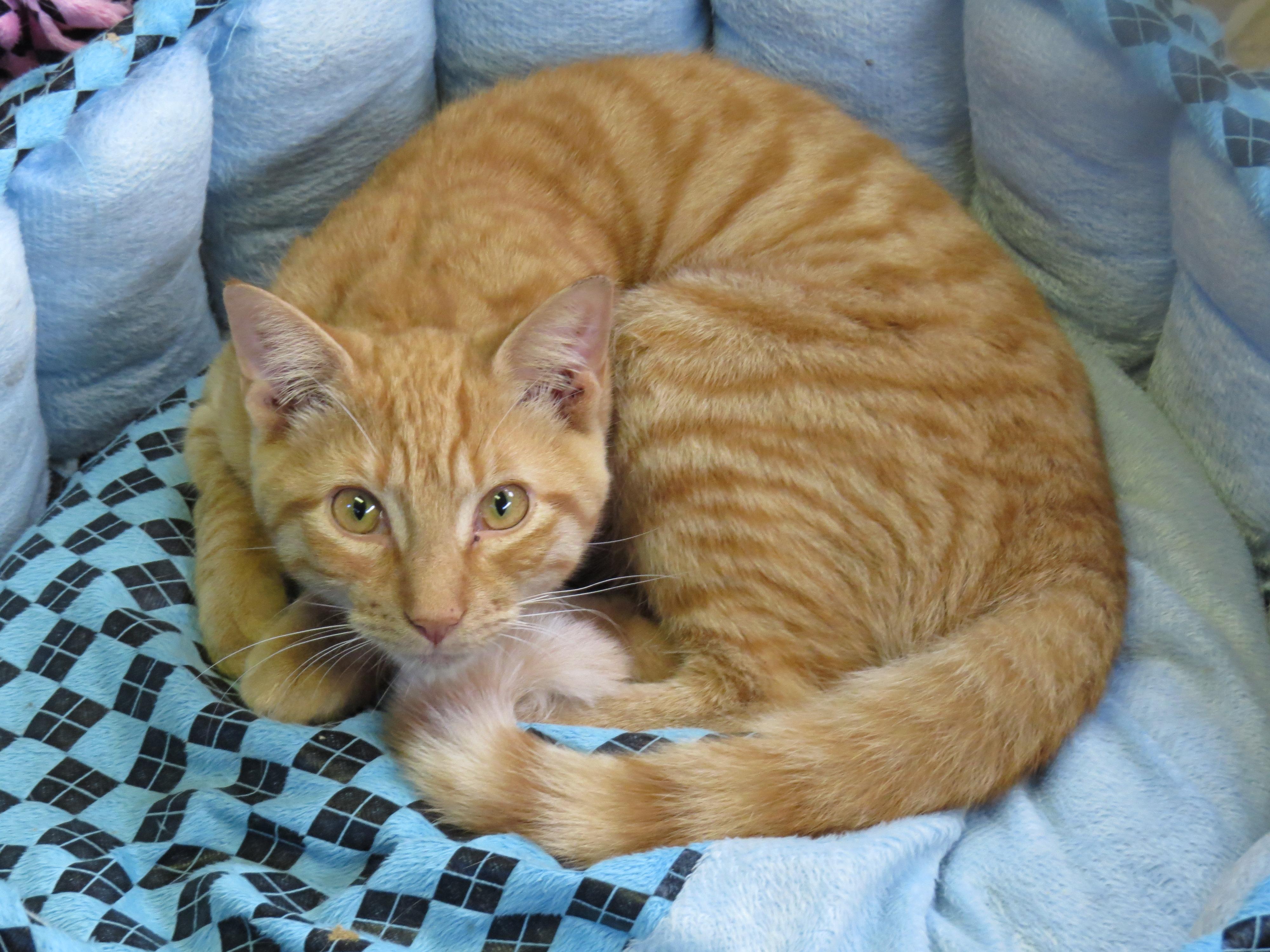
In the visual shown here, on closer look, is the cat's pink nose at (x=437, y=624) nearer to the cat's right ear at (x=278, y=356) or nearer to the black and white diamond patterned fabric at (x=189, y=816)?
the black and white diamond patterned fabric at (x=189, y=816)

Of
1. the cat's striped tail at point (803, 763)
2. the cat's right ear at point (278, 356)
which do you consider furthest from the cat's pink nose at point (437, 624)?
the cat's right ear at point (278, 356)

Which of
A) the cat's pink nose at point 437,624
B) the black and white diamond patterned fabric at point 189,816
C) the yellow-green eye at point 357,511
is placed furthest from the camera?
the yellow-green eye at point 357,511

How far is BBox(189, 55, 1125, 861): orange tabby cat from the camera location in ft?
5.23

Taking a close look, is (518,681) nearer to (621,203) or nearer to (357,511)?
(357,511)

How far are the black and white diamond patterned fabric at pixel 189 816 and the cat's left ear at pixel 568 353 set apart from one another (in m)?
0.55

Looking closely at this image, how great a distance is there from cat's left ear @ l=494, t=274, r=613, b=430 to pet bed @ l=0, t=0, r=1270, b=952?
0.56 metres

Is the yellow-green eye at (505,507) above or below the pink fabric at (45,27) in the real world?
below

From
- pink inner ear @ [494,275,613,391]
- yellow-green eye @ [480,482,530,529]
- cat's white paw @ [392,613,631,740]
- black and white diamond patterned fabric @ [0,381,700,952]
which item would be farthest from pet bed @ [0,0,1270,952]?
pink inner ear @ [494,275,613,391]

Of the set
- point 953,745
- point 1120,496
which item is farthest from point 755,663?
point 1120,496

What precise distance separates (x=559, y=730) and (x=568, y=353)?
60 cm

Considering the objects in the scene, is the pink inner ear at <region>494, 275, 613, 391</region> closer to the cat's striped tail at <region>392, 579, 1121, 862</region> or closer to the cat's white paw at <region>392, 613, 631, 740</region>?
the cat's white paw at <region>392, 613, 631, 740</region>

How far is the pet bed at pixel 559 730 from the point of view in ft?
4.90

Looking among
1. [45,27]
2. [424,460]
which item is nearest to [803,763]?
[424,460]

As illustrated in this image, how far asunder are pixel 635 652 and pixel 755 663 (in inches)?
9.3
